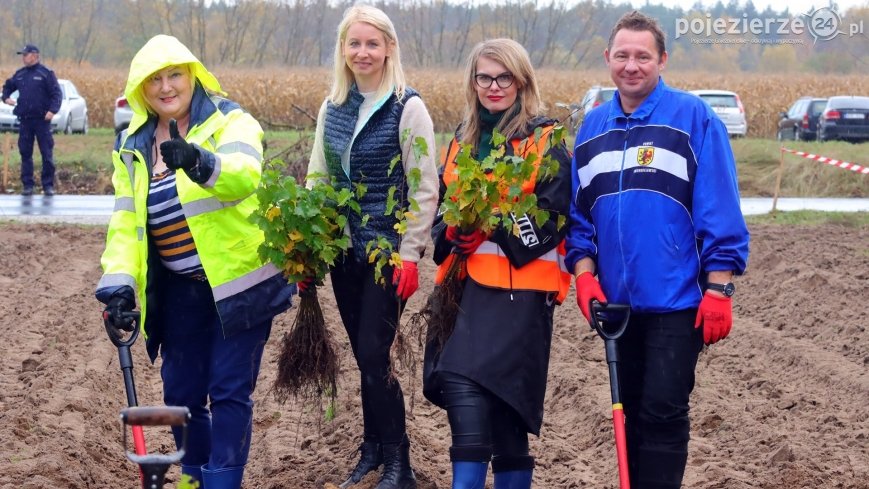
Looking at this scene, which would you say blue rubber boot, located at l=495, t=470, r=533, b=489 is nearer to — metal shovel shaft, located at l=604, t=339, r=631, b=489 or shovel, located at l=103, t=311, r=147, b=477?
metal shovel shaft, located at l=604, t=339, r=631, b=489

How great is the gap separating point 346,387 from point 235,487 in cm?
270

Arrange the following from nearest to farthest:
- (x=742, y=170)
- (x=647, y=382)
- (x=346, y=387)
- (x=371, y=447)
→ (x=647, y=382) < (x=371, y=447) < (x=346, y=387) < (x=742, y=170)

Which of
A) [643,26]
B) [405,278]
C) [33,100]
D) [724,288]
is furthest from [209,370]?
[33,100]

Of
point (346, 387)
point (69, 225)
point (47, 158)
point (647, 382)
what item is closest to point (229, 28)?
point (47, 158)

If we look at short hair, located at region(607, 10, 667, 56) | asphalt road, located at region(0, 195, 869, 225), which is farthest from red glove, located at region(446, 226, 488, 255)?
asphalt road, located at region(0, 195, 869, 225)

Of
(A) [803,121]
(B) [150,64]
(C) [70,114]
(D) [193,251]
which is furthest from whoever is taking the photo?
(A) [803,121]

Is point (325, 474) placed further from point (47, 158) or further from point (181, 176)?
point (47, 158)

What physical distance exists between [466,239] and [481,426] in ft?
2.28

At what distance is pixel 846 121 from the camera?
27.3 m

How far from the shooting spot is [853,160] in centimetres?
2086

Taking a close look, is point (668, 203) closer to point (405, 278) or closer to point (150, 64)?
point (405, 278)

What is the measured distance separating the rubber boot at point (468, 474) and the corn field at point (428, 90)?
25833 millimetres

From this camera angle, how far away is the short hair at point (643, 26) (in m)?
4.20

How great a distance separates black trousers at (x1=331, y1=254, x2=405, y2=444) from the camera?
471 cm
